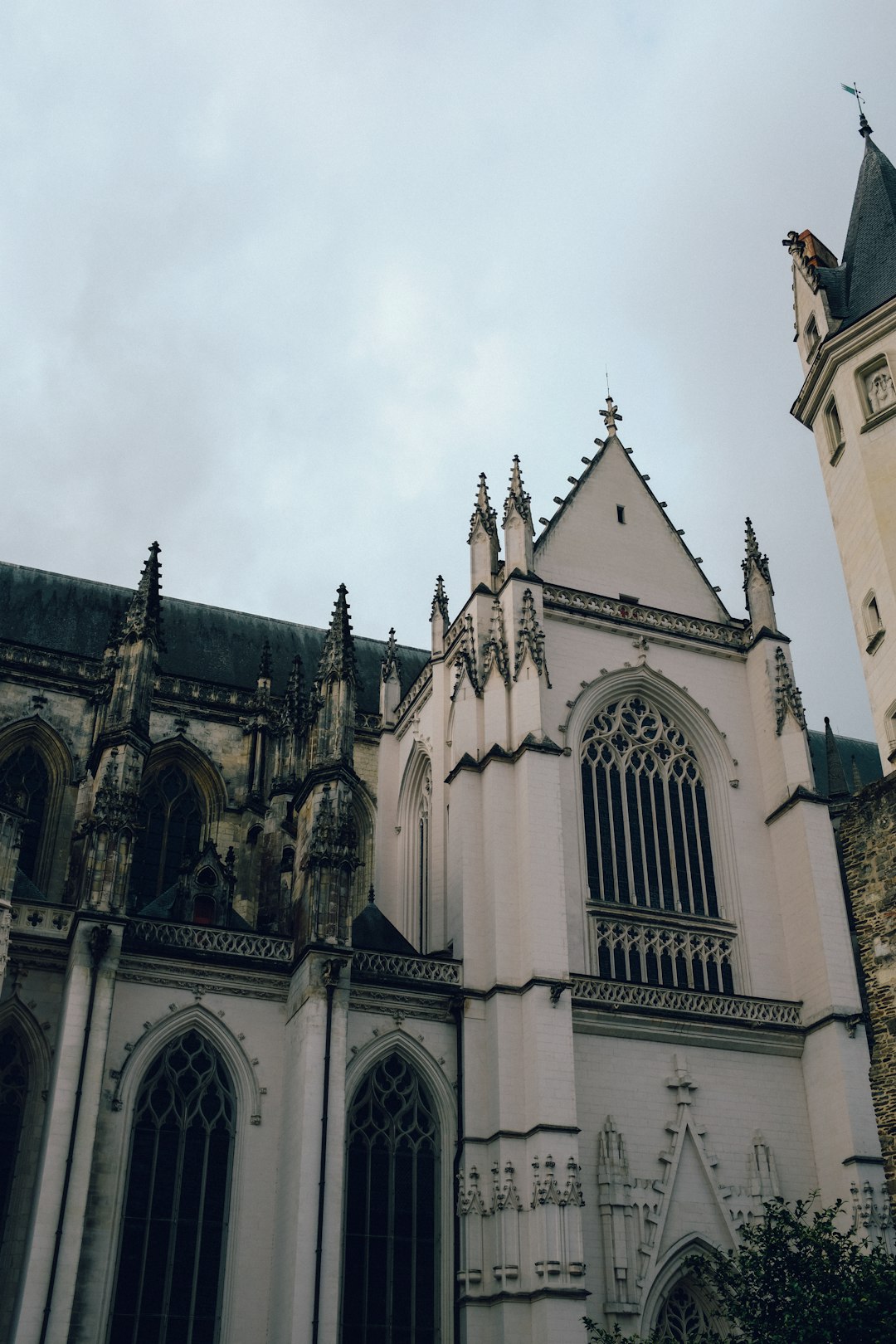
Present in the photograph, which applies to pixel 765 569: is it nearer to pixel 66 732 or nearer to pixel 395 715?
pixel 395 715

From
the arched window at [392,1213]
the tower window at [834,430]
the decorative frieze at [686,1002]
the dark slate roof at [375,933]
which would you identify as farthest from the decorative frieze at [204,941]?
the tower window at [834,430]

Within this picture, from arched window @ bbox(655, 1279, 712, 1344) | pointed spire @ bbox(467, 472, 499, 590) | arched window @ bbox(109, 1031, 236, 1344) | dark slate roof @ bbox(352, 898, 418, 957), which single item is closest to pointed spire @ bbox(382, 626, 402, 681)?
pointed spire @ bbox(467, 472, 499, 590)

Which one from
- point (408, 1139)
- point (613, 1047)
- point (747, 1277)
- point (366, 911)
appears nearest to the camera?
point (747, 1277)

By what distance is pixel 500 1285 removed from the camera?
66.6 feet

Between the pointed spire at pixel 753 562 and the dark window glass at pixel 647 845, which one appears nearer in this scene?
the dark window glass at pixel 647 845

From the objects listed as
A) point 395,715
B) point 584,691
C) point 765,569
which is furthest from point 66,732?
point 765,569

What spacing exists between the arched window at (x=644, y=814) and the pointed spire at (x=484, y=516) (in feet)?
15.8

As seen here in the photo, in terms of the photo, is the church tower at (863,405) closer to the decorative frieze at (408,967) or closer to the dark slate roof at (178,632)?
the decorative frieze at (408,967)

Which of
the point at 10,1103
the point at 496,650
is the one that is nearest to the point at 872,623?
the point at 496,650

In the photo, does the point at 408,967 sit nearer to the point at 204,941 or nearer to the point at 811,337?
the point at 204,941

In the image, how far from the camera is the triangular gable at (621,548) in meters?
28.9

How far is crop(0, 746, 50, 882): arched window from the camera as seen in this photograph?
87.7ft

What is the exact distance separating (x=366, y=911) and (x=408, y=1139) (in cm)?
507

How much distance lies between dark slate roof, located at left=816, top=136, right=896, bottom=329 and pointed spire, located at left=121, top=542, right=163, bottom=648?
13589 millimetres
